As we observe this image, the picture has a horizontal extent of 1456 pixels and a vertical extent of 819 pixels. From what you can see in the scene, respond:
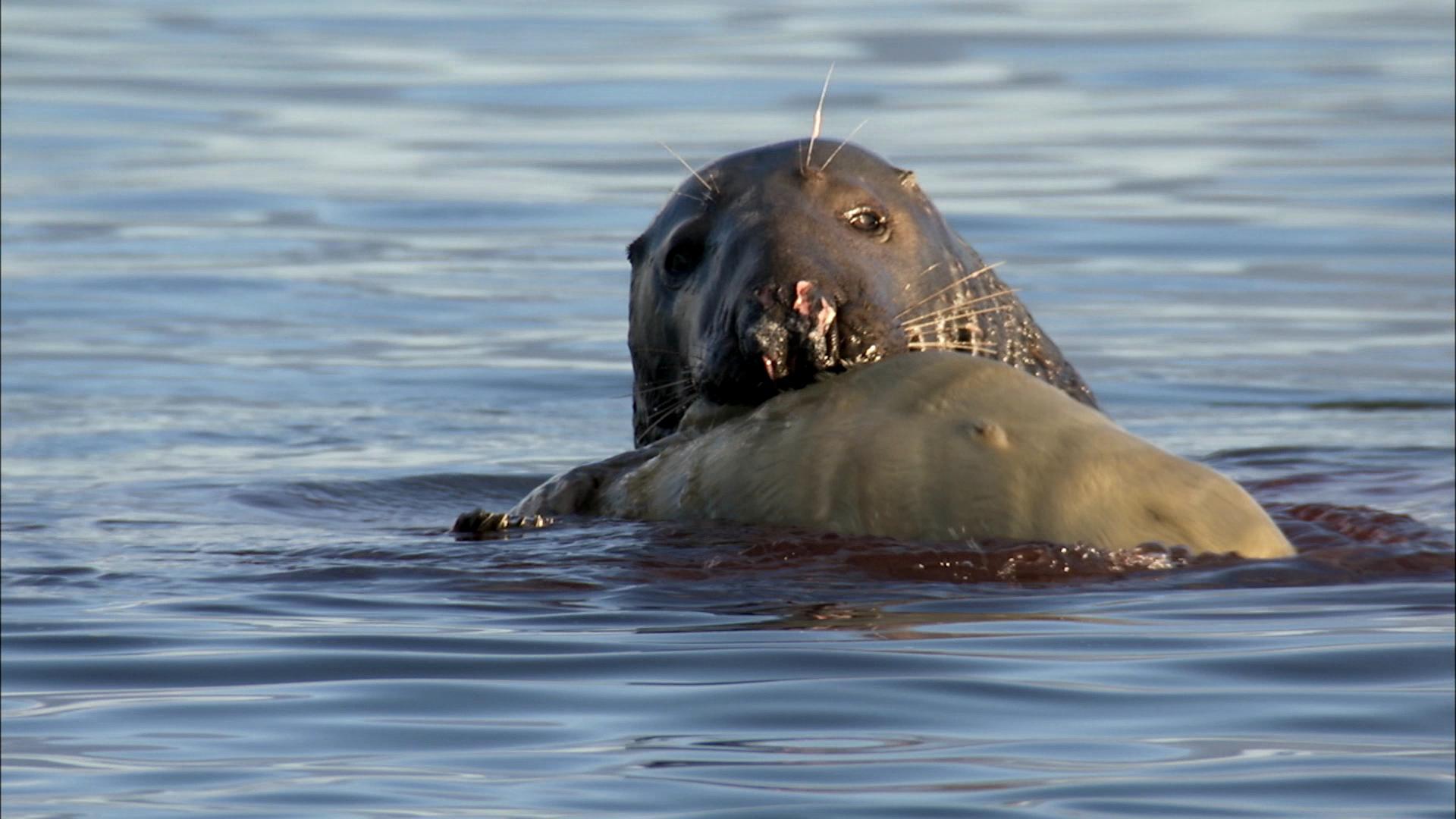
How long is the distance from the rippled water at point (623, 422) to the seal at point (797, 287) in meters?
0.65

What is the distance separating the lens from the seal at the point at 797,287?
273 inches

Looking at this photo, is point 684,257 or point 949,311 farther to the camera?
point 949,311

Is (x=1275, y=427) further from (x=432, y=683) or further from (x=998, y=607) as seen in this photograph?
(x=432, y=683)

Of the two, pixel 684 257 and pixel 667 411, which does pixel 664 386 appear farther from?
pixel 684 257

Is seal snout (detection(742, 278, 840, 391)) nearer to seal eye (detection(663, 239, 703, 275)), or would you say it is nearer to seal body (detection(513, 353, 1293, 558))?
seal body (detection(513, 353, 1293, 558))

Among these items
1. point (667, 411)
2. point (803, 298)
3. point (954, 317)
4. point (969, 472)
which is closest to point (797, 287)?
point (803, 298)

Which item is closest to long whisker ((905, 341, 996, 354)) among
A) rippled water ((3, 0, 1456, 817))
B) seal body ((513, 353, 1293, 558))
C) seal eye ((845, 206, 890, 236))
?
seal eye ((845, 206, 890, 236))

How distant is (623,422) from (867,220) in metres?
3.61

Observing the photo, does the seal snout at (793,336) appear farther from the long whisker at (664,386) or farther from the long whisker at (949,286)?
the long whisker at (664,386)

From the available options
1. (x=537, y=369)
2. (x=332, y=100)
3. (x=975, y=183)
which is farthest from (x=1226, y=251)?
A: (x=332, y=100)

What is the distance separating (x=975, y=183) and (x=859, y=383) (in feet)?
34.4

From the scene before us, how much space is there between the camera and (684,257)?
777cm

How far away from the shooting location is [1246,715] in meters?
5.09

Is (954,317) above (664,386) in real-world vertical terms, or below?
above
